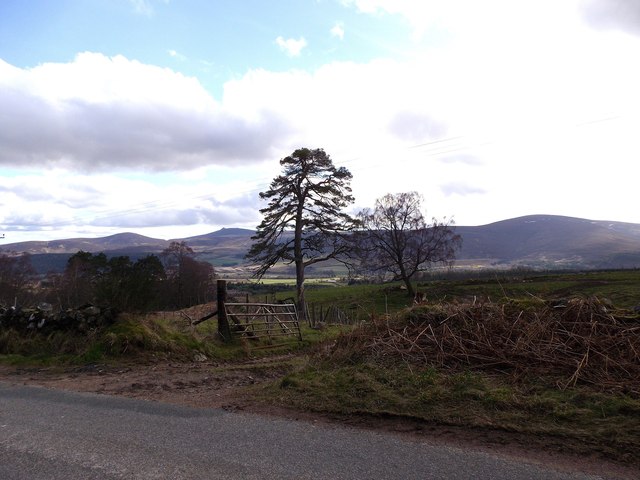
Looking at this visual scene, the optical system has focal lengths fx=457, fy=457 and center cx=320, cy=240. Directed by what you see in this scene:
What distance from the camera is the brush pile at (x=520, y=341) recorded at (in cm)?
705

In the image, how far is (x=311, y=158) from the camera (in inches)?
1212

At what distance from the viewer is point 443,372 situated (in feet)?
25.0

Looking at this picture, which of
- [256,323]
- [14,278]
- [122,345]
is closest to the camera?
[122,345]

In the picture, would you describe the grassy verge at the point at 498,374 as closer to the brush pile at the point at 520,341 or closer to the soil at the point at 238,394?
the brush pile at the point at 520,341

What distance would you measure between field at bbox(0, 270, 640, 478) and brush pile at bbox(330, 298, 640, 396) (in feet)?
0.08

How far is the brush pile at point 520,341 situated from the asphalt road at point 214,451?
9.69ft

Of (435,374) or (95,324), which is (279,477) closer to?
(435,374)

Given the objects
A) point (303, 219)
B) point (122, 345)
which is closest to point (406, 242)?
point (303, 219)

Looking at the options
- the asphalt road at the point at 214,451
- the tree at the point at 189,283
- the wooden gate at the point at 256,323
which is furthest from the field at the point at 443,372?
the tree at the point at 189,283

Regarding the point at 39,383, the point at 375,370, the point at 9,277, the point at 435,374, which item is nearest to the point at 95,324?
the point at 39,383

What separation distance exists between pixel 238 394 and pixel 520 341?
5030 millimetres

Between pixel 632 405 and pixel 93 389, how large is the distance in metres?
8.72

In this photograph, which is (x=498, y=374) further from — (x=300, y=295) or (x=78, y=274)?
(x=78, y=274)

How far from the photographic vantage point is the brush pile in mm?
7051
